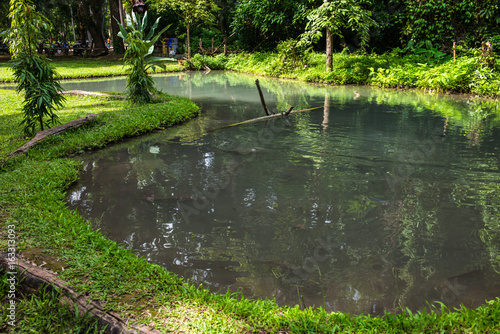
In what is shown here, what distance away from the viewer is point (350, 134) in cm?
728

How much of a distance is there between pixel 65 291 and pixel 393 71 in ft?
45.2

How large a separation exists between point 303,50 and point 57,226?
15.4 m

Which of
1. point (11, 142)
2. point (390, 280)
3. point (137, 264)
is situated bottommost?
point (390, 280)

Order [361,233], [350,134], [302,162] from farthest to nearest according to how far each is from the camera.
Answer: [350,134], [302,162], [361,233]

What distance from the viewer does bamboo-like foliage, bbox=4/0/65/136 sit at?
19.3 feet

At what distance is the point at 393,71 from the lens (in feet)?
45.5

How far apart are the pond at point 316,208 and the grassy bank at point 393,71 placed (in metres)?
4.37

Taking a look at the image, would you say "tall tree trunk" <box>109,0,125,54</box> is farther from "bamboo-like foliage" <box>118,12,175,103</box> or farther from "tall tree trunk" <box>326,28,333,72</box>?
"bamboo-like foliage" <box>118,12,175,103</box>

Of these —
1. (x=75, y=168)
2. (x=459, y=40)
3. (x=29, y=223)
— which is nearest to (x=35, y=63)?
(x=75, y=168)

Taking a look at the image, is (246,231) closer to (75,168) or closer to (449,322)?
(449,322)

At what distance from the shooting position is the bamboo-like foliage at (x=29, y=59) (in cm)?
588

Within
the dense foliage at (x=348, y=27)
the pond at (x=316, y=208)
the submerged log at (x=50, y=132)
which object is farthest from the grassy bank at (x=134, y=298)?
the dense foliage at (x=348, y=27)

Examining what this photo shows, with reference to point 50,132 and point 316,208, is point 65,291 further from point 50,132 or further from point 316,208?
point 50,132

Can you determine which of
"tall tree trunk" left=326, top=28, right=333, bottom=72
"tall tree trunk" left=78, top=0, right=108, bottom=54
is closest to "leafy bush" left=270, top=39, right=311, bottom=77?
"tall tree trunk" left=326, top=28, right=333, bottom=72
